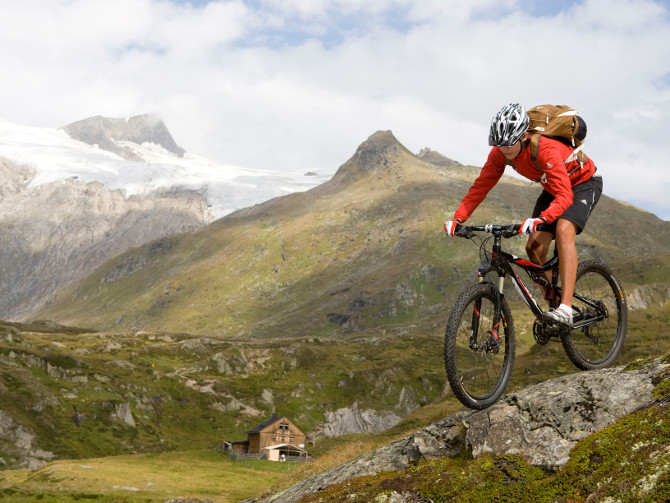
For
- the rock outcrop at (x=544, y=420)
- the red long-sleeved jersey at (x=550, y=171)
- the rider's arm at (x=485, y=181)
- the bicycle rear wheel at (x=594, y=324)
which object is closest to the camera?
the rock outcrop at (x=544, y=420)

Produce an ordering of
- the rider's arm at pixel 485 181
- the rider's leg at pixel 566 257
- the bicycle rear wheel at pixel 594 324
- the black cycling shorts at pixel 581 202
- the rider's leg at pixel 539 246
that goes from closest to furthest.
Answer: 1. the rider's leg at pixel 566 257
2. the black cycling shorts at pixel 581 202
3. the rider's leg at pixel 539 246
4. the bicycle rear wheel at pixel 594 324
5. the rider's arm at pixel 485 181

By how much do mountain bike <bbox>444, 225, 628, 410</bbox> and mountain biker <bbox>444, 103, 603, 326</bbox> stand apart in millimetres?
475

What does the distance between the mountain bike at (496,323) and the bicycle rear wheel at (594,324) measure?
0.03 m

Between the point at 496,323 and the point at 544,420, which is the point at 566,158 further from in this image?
the point at 544,420

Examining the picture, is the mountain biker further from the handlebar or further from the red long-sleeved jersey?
the handlebar

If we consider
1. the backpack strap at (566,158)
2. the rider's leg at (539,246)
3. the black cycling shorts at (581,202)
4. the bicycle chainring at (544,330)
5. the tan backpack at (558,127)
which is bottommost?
the bicycle chainring at (544,330)

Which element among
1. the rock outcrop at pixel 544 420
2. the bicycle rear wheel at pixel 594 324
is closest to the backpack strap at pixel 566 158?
the bicycle rear wheel at pixel 594 324

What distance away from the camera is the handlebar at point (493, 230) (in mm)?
11081

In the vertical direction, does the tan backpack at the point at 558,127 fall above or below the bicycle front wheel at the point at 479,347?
above

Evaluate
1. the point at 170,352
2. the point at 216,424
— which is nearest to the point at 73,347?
the point at 170,352

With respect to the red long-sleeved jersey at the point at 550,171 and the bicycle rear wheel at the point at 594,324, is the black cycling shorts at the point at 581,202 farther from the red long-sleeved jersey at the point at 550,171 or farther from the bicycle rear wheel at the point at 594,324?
the bicycle rear wheel at the point at 594,324

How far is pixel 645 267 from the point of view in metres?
199

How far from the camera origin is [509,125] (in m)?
11.4

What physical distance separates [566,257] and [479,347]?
8.40ft
